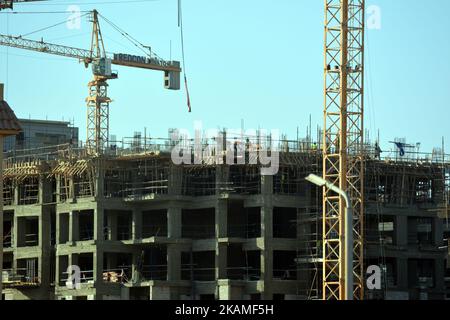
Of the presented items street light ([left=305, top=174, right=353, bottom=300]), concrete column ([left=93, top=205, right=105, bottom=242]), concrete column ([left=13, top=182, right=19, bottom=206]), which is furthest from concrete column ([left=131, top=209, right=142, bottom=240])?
street light ([left=305, top=174, right=353, bottom=300])

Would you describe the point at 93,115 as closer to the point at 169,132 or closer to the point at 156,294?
the point at 169,132

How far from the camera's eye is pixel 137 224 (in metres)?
111

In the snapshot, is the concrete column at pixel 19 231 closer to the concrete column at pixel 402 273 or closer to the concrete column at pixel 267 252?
the concrete column at pixel 267 252

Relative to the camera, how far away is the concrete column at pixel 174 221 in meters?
107

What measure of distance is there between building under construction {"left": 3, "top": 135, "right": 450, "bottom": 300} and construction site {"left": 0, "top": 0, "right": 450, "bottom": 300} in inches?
5.2

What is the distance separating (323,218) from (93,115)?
4535 cm

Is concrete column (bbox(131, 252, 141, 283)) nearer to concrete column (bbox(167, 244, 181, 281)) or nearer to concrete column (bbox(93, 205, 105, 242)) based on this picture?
concrete column (bbox(167, 244, 181, 281))

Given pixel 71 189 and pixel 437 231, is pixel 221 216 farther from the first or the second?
pixel 437 231

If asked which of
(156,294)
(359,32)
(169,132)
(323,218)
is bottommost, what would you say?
(156,294)

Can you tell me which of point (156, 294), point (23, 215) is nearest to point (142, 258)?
point (156, 294)

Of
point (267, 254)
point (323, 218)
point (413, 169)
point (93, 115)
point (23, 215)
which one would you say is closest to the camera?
point (323, 218)

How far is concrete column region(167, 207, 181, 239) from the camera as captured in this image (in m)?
107

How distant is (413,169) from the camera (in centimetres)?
11181

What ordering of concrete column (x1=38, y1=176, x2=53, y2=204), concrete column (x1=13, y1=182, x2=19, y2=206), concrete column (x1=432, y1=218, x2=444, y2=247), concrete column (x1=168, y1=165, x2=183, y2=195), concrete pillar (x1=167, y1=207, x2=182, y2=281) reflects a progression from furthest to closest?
concrete column (x1=13, y1=182, x2=19, y2=206)
concrete column (x1=38, y1=176, x2=53, y2=204)
concrete column (x1=432, y1=218, x2=444, y2=247)
concrete column (x1=168, y1=165, x2=183, y2=195)
concrete pillar (x1=167, y1=207, x2=182, y2=281)
